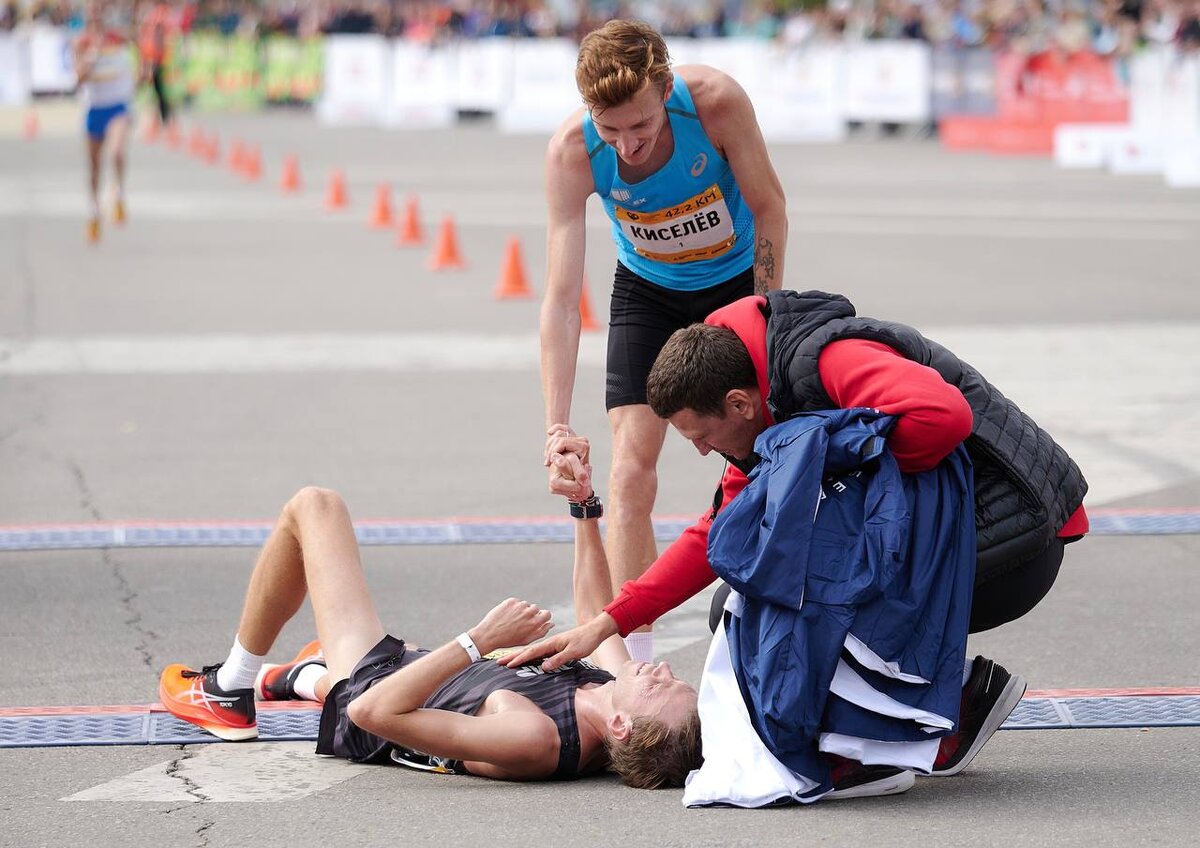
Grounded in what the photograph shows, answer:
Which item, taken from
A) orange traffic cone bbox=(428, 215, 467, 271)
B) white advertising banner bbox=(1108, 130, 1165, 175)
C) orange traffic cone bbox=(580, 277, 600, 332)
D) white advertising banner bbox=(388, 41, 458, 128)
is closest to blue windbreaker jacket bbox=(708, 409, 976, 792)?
orange traffic cone bbox=(580, 277, 600, 332)

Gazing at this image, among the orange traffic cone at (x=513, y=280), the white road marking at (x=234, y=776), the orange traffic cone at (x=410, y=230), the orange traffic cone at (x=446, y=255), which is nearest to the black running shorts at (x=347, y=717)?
the white road marking at (x=234, y=776)

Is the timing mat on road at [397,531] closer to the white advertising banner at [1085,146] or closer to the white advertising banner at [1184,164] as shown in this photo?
the white advertising banner at [1184,164]

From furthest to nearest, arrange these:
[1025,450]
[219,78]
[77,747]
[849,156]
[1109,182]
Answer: [219,78] < [849,156] < [1109,182] < [77,747] < [1025,450]

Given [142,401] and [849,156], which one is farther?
[849,156]

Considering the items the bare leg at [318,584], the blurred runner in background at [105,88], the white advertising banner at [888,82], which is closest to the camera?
the bare leg at [318,584]

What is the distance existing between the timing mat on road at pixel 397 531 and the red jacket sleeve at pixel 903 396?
285 cm

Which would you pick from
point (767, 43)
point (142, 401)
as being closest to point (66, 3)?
point (767, 43)

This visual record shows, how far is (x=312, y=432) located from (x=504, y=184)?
13772 millimetres

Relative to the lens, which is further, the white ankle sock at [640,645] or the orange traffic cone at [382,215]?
the orange traffic cone at [382,215]

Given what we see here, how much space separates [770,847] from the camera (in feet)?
12.6

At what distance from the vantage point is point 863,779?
13.5ft

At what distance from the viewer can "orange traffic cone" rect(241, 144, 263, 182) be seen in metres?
23.6

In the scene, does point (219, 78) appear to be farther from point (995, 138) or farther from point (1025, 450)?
point (1025, 450)

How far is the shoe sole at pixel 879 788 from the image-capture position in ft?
13.6
